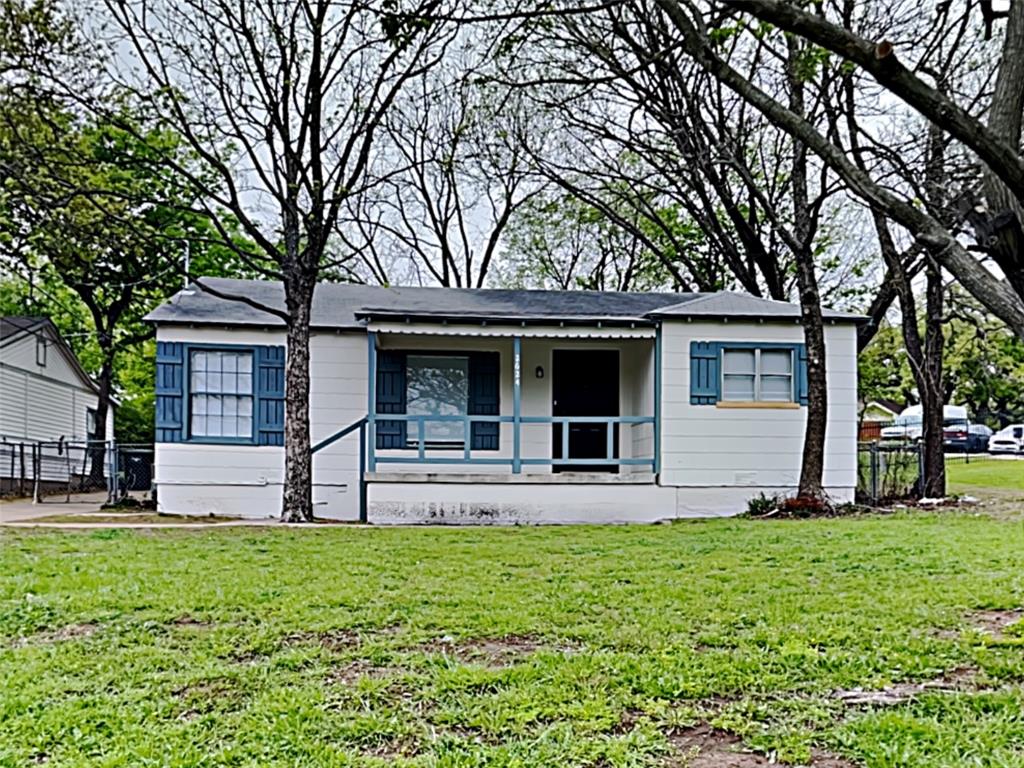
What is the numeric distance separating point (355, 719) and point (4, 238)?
55.4 feet

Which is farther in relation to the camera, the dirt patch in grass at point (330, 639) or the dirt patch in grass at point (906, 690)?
the dirt patch in grass at point (330, 639)

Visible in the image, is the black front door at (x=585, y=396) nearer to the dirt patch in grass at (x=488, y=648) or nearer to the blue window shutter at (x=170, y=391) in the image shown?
the blue window shutter at (x=170, y=391)

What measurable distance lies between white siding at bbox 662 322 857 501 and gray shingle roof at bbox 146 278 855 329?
0.39 metres

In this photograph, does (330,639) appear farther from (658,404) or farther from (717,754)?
(658,404)

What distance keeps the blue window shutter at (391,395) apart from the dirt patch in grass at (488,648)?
8.85 meters

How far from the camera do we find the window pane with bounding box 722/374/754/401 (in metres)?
12.6

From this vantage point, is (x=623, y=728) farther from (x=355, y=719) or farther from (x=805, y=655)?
(x=805, y=655)

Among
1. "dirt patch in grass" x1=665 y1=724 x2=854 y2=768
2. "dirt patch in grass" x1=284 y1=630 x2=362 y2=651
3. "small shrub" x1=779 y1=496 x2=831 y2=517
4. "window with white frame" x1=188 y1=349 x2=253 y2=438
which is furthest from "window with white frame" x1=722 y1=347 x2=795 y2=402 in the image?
"dirt patch in grass" x1=665 y1=724 x2=854 y2=768

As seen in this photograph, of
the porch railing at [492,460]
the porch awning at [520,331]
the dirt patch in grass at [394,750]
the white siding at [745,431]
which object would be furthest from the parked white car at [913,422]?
the dirt patch in grass at [394,750]

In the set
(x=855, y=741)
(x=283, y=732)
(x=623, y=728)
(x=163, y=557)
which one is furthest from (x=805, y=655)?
(x=163, y=557)

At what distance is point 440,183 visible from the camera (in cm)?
2364

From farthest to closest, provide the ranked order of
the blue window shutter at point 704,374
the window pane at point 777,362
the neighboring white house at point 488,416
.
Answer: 1. the window pane at point 777,362
2. the blue window shutter at point 704,374
3. the neighboring white house at point 488,416

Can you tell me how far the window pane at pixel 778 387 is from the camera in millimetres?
12742

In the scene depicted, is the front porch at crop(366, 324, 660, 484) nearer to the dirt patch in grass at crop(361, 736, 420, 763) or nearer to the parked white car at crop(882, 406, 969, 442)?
the dirt patch in grass at crop(361, 736, 420, 763)
